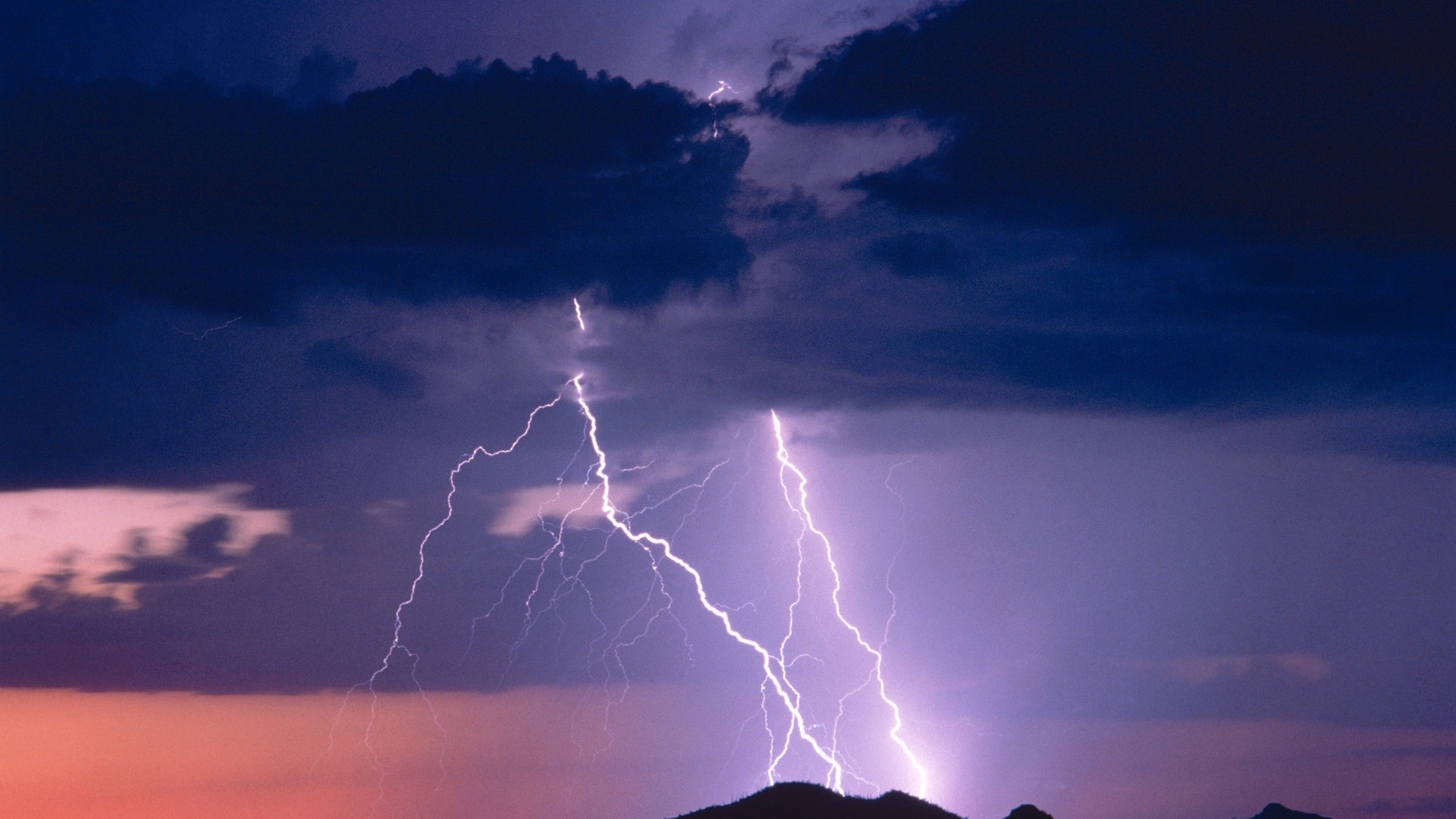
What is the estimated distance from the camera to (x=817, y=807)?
77.5 feet

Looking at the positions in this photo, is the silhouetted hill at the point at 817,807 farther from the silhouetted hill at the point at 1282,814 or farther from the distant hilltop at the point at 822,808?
the silhouetted hill at the point at 1282,814

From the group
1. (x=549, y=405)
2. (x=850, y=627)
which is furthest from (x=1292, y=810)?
(x=549, y=405)

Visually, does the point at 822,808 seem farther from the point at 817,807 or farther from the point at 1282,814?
the point at 1282,814

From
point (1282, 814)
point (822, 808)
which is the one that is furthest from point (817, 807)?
point (1282, 814)

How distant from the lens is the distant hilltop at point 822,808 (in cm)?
2347

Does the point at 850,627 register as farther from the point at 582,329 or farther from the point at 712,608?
the point at 582,329

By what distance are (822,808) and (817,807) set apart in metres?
0.10

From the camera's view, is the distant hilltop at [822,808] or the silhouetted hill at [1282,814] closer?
the distant hilltop at [822,808]

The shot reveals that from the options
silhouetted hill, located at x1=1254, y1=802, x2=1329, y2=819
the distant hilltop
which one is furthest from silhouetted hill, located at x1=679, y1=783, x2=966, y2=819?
silhouetted hill, located at x1=1254, y1=802, x2=1329, y2=819

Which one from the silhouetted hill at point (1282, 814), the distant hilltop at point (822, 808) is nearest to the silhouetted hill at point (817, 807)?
the distant hilltop at point (822, 808)

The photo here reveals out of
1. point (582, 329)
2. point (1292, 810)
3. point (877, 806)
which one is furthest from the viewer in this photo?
point (1292, 810)

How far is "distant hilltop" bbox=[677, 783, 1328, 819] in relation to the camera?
2347cm

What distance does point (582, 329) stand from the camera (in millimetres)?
29766

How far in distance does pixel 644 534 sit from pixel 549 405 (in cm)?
347
